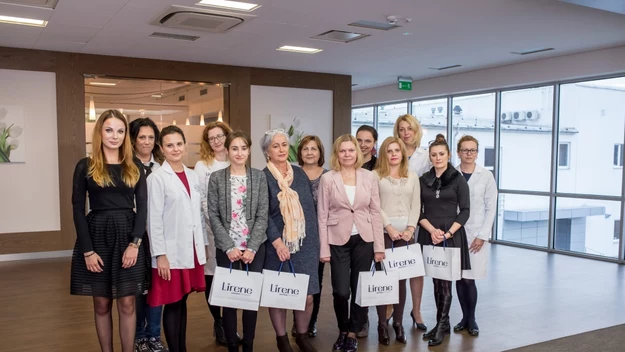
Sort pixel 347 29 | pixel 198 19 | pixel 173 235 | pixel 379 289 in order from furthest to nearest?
pixel 347 29 < pixel 198 19 < pixel 379 289 < pixel 173 235

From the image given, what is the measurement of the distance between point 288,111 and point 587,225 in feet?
18.1

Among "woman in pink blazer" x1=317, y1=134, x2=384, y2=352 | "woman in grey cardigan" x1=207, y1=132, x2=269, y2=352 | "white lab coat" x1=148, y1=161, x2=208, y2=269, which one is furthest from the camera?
"woman in pink blazer" x1=317, y1=134, x2=384, y2=352

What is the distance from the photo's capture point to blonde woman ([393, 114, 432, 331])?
182 inches

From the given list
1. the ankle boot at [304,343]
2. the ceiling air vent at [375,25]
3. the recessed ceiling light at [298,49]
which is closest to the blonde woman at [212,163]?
the ankle boot at [304,343]

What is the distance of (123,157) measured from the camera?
3328mm

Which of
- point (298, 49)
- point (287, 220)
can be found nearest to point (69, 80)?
point (298, 49)

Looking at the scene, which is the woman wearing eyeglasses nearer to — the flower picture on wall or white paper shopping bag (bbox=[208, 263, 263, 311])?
white paper shopping bag (bbox=[208, 263, 263, 311])

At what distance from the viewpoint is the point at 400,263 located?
13.6ft

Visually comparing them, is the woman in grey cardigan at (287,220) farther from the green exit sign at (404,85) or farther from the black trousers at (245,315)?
the green exit sign at (404,85)

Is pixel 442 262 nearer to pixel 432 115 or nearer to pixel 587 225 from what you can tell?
pixel 587 225

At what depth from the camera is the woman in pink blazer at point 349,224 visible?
3.87m

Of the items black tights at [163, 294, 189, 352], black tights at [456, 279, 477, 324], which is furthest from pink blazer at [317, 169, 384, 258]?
black tights at [163, 294, 189, 352]

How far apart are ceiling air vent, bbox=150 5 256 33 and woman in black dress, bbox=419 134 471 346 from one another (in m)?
2.89

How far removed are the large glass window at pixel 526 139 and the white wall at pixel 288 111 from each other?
11.0 ft
